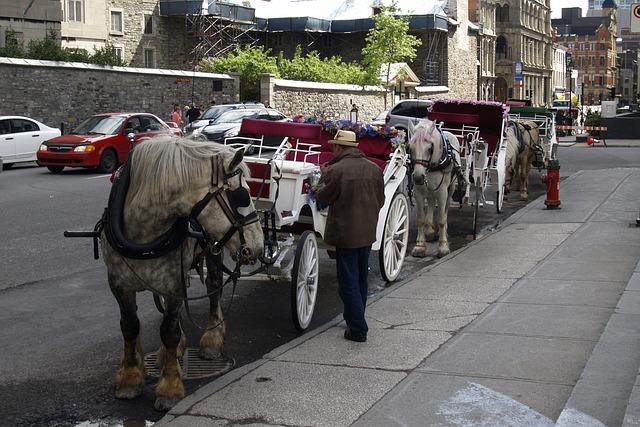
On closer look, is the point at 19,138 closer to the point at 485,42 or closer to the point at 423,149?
the point at 423,149

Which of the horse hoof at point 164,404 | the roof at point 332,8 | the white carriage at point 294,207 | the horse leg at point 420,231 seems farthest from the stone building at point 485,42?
the horse hoof at point 164,404

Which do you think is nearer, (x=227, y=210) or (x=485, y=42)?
(x=227, y=210)

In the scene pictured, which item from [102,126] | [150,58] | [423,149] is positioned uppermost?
[150,58]

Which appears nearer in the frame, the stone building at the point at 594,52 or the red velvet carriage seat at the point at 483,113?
the red velvet carriage seat at the point at 483,113

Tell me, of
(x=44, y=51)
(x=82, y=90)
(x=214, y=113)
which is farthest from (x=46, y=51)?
(x=214, y=113)

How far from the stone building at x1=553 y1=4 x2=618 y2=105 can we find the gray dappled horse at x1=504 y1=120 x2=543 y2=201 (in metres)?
166

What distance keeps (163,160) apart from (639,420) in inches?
141

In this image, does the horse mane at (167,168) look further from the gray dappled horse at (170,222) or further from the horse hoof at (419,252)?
the horse hoof at (419,252)

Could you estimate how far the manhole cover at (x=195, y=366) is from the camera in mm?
7453

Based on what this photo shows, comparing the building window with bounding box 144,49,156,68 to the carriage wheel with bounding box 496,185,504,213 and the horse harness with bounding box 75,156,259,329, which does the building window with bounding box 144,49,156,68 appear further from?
the horse harness with bounding box 75,156,259,329

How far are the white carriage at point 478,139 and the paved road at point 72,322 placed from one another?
0.94 meters

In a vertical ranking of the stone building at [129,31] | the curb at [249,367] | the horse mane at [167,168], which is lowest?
the curb at [249,367]

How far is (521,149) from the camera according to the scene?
67.9 feet

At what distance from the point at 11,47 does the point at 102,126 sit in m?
12.2
